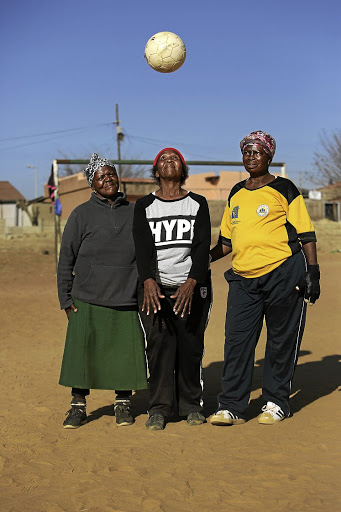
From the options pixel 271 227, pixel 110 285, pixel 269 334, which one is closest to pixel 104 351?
pixel 110 285

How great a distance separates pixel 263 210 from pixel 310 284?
618 millimetres

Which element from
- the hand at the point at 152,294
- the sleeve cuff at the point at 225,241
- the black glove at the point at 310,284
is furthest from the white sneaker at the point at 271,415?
the sleeve cuff at the point at 225,241

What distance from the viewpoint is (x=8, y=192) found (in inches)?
2311

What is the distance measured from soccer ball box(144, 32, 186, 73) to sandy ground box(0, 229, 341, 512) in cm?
338

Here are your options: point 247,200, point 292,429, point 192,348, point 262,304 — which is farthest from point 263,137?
point 292,429

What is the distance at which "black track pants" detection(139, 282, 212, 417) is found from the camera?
193 inches

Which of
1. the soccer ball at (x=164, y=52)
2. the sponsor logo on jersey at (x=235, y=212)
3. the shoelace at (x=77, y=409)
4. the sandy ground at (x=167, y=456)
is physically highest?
the soccer ball at (x=164, y=52)

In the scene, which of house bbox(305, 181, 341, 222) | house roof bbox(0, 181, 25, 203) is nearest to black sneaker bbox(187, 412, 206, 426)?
house bbox(305, 181, 341, 222)

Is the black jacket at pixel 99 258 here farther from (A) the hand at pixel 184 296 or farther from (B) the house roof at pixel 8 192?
(B) the house roof at pixel 8 192

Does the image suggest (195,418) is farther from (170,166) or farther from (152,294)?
(170,166)

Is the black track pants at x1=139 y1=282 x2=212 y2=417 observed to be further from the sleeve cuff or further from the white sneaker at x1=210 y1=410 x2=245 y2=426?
the sleeve cuff

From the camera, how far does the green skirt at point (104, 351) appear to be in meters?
5.04

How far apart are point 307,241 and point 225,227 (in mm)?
674

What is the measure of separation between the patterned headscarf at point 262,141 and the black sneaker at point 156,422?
2.06 m
